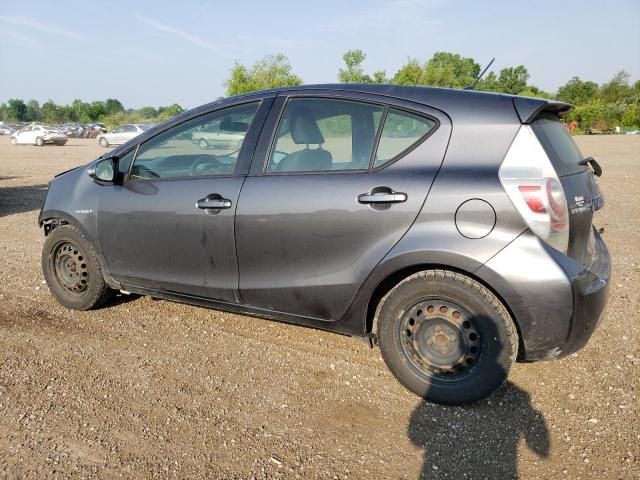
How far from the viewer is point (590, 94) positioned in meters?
77.7

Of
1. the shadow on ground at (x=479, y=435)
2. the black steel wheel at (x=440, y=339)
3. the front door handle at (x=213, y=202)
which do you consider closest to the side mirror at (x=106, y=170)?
the front door handle at (x=213, y=202)

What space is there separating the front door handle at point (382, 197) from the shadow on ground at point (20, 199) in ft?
23.5

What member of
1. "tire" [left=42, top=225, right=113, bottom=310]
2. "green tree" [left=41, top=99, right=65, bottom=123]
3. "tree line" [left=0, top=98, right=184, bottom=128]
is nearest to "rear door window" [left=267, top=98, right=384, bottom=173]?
"tire" [left=42, top=225, right=113, bottom=310]

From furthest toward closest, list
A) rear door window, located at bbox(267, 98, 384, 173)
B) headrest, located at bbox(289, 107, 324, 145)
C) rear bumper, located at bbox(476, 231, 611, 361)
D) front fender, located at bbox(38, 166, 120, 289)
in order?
front fender, located at bbox(38, 166, 120, 289) → headrest, located at bbox(289, 107, 324, 145) → rear door window, located at bbox(267, 98, 384, 173) → rear bumper, located at bbox(476, 231, 611, 361)

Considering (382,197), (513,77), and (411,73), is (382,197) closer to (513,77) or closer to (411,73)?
(411,73)

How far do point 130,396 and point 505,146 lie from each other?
259 cm

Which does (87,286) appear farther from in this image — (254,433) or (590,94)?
(590,94)

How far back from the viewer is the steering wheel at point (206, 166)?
355 centimetres

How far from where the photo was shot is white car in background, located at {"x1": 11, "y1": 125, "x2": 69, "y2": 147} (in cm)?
3375

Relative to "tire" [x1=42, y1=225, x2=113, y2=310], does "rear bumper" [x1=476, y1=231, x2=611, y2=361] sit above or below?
above

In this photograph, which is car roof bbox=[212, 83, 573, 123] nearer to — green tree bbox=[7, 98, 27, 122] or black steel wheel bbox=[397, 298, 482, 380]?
black steel wheel bbox=[397, 298, 482, 380]

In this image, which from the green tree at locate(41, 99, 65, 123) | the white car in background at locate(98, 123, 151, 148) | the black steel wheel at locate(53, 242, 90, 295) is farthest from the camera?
the green tree at locate(41, 99, 65, 123)

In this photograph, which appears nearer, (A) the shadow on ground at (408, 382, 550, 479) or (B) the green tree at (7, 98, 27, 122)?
(A) the shadow on ground at (408, 382, 550, 479)

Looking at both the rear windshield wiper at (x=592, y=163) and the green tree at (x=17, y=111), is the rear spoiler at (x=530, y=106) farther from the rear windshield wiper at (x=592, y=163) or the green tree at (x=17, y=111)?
the green tree at (x=17, y=111)
